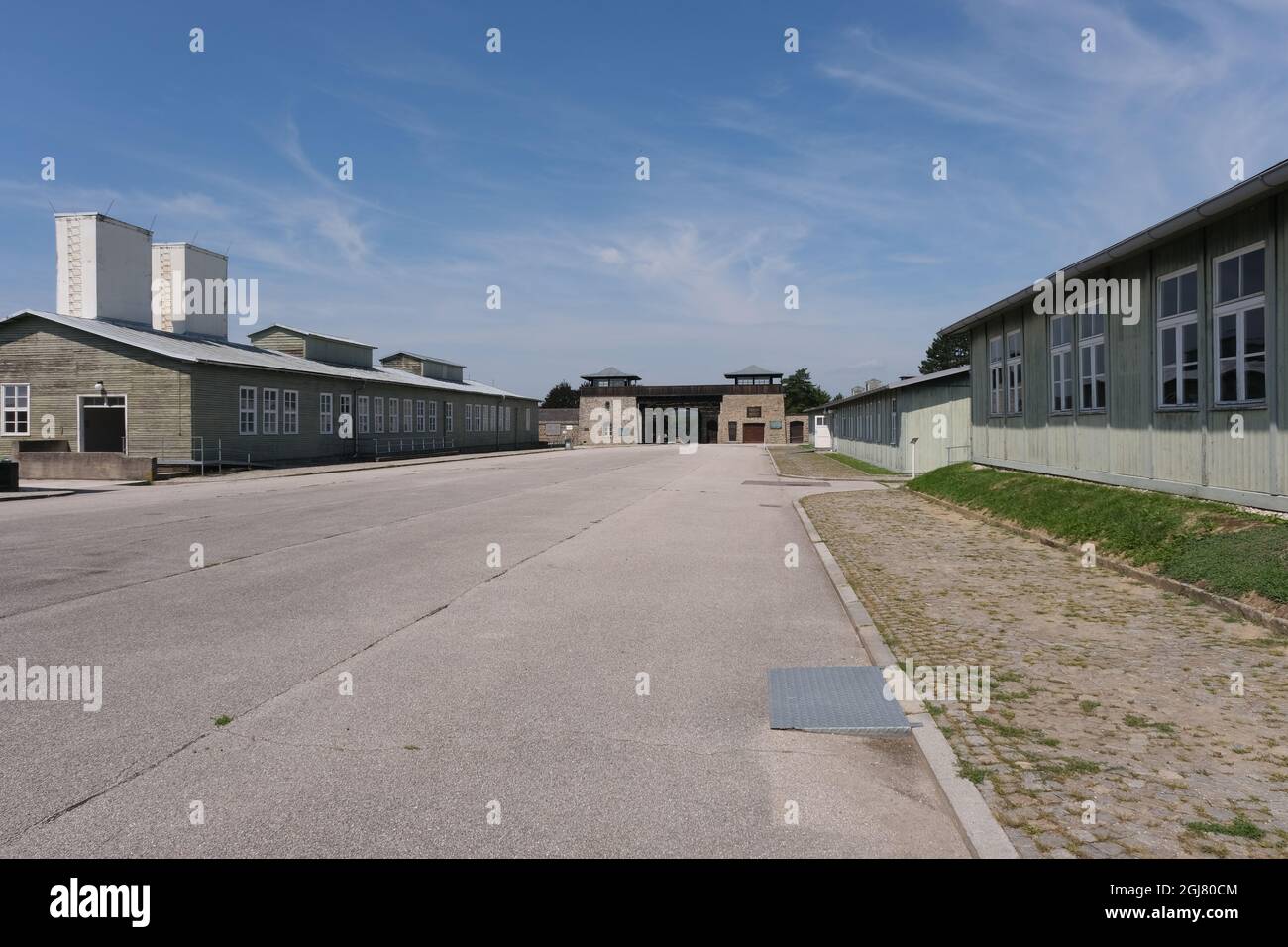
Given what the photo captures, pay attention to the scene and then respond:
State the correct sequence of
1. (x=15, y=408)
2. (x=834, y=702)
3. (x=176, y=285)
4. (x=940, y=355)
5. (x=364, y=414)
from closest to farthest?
1. (x=834, y=702)
2. (x=15, y=408)
3. (x=176, y=285)
4. (x=364, y=414)
5. (x=940, y=355)

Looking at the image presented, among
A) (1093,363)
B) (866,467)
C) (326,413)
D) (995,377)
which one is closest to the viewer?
(1093,363)

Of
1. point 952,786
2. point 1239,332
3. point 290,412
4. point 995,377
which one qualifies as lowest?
point 952,786

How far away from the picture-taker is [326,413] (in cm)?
4434

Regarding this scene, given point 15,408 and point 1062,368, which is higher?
point 15,408

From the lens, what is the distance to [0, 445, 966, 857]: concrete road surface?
3.88 meters

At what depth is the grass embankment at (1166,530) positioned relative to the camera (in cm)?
889

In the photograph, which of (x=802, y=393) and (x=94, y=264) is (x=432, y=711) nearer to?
(x=94, y=264)

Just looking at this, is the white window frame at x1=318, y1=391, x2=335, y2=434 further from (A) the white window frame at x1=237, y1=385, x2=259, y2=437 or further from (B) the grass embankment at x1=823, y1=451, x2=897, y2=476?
(B) the grass embankment at x1=823, y1=451, x2=897, y2=476

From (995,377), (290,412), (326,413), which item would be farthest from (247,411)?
(995,377)

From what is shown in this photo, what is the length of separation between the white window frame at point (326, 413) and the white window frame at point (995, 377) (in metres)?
31.6

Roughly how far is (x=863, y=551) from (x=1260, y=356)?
5.57 m

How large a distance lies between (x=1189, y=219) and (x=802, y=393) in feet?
395

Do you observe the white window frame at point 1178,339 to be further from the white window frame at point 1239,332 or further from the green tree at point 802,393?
the green tree at point 802,393

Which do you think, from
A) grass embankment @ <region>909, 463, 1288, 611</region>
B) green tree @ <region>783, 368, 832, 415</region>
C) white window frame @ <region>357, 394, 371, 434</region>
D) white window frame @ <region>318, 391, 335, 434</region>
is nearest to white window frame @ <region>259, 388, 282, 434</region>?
white window frame @ <region>318, 391, 335, 434</region>
